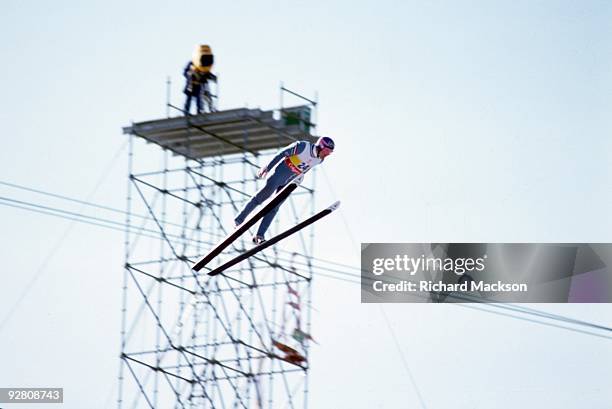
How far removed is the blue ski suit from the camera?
25656 mm

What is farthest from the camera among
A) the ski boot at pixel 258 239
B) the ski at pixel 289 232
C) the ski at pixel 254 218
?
the ski boot at pixel 258 239

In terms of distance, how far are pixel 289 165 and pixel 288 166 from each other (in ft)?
0.08

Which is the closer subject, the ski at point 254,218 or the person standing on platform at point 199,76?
the ski at point 254,218

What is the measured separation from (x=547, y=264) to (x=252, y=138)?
6041 mm

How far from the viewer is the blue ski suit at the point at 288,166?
25.7 m

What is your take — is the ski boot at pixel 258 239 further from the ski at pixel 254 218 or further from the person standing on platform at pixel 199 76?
the person standing on platform at pixel 199 76

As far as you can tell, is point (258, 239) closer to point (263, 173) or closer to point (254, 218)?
point (254, 218)

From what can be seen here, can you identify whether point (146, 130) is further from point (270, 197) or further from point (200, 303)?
point (270, 197)

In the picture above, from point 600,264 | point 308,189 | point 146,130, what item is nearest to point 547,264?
point 600,264

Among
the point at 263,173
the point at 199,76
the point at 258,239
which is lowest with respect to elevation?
the point at 258,239

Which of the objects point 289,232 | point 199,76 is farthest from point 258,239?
point 199,76

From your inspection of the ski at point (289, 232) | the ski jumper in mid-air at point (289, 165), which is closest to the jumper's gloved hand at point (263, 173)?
the ski jumper in mid-air at point (289, 165)

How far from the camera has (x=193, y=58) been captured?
31.7 m

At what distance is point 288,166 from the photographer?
25.9m
